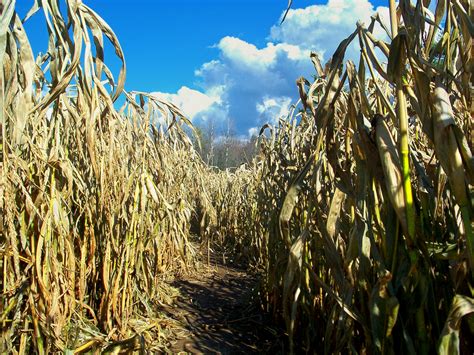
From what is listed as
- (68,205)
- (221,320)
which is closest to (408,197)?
(68,205)

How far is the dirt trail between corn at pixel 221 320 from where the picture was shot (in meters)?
2.75

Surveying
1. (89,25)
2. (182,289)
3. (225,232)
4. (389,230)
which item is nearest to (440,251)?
(389,230)

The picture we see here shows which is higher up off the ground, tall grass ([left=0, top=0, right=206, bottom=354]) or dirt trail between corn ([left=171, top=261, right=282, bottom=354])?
tall grass ([left=0, top=0, right=206, bottom=354])

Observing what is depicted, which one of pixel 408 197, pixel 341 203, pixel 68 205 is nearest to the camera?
pixel 408 197

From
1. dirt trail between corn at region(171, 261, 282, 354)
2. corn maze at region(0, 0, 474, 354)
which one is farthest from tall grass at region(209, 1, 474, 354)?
dirt trail between corn at region(171, 261, 282, 354)

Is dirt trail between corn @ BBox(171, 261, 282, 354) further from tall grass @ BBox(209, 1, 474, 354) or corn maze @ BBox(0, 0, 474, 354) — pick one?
tall grass @ BBox(209, 1, 474, 354)

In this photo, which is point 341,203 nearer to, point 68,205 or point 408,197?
point 408,197

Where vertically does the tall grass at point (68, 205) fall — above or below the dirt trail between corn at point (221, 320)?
above

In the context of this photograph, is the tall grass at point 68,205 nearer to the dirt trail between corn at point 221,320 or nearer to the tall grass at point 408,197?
the dirt trail between corn at point 221,320

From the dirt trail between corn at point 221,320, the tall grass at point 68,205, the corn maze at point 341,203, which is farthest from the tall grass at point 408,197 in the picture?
the dirt trail between corn at point 221,320

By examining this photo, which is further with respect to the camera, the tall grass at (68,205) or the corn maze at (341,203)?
the tall grass at (68,205)

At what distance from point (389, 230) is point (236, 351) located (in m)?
1.78

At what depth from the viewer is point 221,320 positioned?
128 inches

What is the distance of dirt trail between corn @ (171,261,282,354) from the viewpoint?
2.75m
